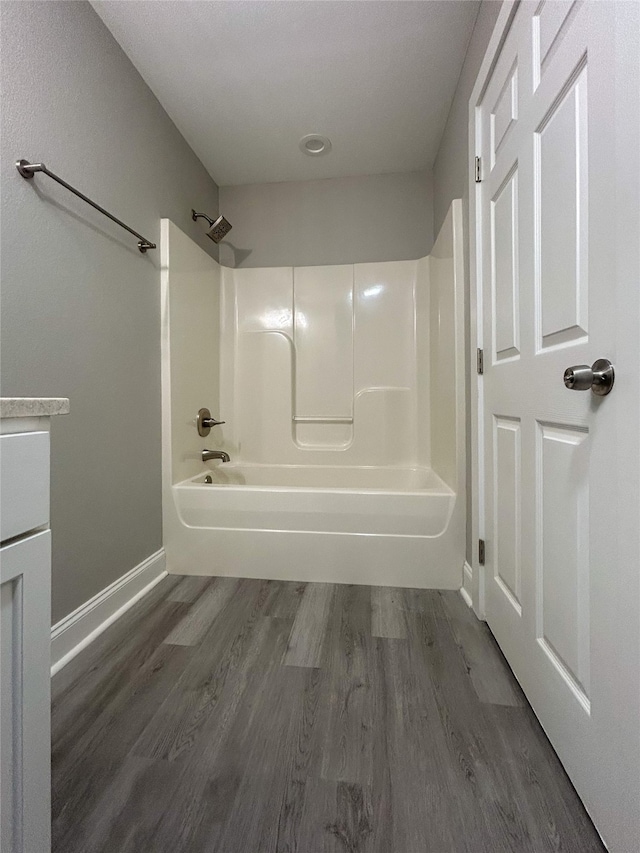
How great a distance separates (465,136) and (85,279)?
1.66 m

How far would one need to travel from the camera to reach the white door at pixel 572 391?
2.17 feet

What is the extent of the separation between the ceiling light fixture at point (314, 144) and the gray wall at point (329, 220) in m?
0.33

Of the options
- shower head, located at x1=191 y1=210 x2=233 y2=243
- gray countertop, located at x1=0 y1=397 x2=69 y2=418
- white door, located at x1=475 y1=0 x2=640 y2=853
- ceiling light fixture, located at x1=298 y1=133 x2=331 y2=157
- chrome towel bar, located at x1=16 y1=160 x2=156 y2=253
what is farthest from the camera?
shower head, located at x1=191 y1=210 x2=233 y2=243

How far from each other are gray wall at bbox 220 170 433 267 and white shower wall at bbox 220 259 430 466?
106 mm

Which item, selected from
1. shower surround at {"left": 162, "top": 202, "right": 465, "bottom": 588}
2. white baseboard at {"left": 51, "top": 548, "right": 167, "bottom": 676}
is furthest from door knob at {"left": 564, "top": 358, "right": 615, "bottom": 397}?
white baseboard at {"left": 51, "top": 548, "right": 167, "bottom": 676}

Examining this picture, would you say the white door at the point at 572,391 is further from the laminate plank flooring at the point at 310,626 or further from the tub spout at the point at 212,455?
the tub spout at the point at 212,455

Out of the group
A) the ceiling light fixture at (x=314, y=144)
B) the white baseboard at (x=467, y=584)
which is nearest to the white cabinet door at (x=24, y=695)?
the white baseboard at (x=467, y=584)

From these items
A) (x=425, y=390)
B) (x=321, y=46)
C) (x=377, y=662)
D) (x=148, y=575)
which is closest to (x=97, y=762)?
(x=377, y=662)

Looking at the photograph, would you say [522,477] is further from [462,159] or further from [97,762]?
[462,159]

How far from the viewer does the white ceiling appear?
1507 mm

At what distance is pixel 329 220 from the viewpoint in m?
2.71

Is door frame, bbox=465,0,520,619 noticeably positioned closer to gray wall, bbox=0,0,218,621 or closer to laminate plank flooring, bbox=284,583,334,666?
laminate plank flooring, bbox=284,583,334,666

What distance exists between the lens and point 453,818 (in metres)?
0.78

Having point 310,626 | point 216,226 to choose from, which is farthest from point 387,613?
point 216,226
